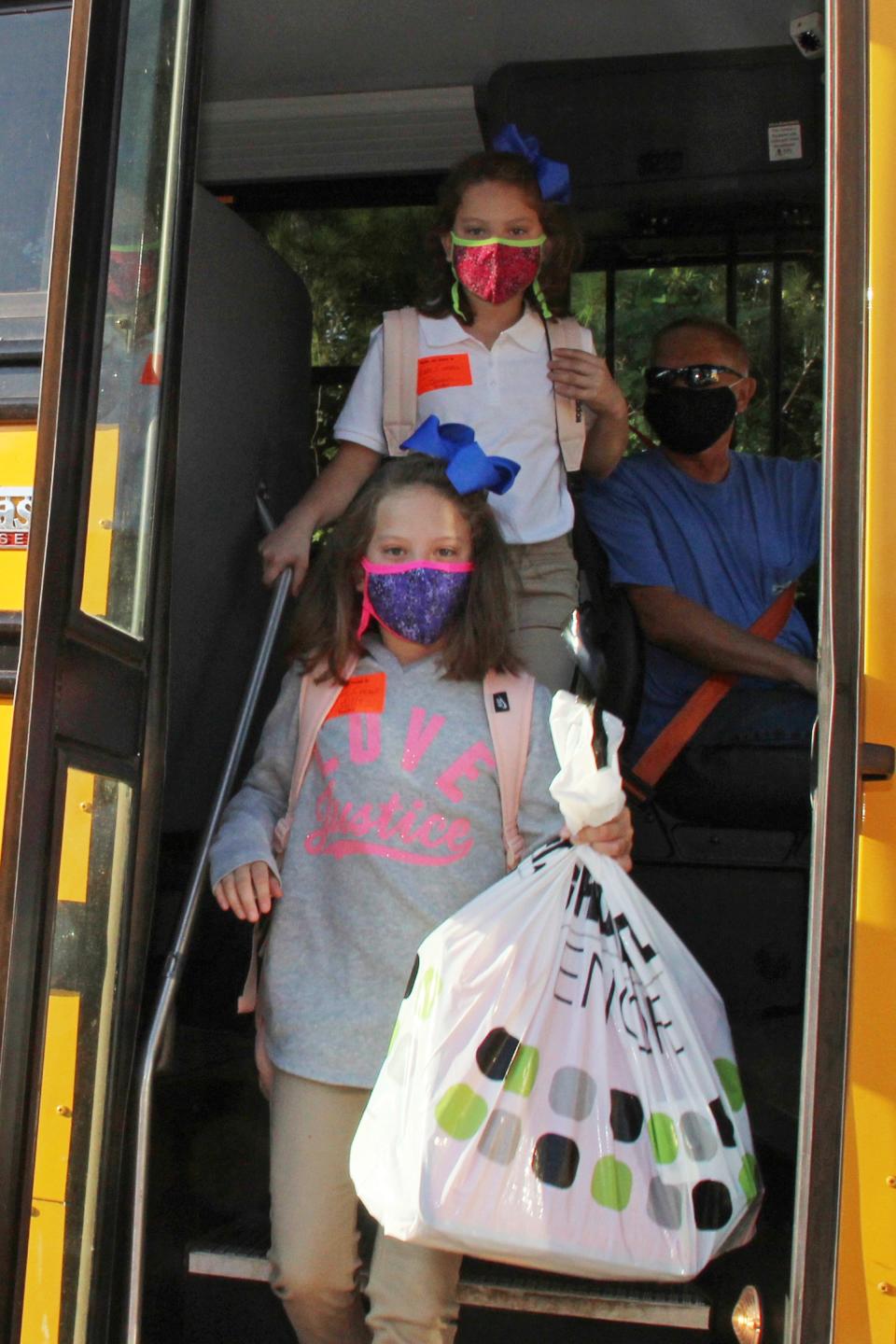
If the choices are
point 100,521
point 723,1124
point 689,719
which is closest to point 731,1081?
point 723,1124

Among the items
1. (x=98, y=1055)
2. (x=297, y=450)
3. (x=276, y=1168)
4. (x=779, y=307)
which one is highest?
(x=779, y=307)

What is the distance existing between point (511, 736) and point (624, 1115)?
0.57m

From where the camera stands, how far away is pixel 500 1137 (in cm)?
164

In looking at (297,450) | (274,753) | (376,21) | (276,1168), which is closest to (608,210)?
(376,21)

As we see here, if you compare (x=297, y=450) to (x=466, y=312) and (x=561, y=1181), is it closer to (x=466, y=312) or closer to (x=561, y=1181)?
(x=466, y=312)

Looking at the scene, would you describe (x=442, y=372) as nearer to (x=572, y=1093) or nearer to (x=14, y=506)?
(x=14, y=506)

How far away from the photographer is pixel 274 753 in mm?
2127

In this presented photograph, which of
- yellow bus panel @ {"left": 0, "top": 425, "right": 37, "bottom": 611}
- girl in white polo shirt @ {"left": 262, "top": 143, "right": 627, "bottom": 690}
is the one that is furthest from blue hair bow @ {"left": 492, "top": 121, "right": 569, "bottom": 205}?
yellow bus panel @ {"left": 0, "top": 425, "right": 37, "bottom": 611}

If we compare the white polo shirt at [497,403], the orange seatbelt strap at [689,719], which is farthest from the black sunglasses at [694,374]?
the orange seatbelt strap at [689,719]

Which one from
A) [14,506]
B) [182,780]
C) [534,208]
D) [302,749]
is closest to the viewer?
[14,506]

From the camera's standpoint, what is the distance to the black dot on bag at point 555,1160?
162 centimetres

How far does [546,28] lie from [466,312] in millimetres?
812

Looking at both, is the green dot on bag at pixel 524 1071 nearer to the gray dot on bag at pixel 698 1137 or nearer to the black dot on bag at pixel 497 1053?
the black dot on bag at pixel 497 1053

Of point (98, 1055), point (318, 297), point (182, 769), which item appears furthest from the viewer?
point (318, 297)
